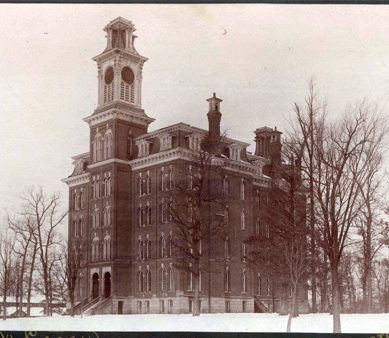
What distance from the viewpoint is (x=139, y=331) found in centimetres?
2075

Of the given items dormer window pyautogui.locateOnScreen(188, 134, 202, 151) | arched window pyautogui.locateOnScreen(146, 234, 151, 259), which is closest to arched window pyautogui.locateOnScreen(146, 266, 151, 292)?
arched window pyautogui.locateOnScreen(146, 234, 151, 259)

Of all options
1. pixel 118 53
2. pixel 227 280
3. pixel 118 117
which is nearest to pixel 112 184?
pixel 118 117

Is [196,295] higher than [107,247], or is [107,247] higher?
[107,247]

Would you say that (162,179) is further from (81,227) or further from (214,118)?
(214,118)

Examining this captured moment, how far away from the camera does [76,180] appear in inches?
1168

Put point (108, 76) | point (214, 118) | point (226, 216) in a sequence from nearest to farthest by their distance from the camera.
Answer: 1. point (214, 118)
2. point (108, 76)
3. point (226, 216)

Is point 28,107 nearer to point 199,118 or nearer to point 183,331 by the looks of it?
point 199,118

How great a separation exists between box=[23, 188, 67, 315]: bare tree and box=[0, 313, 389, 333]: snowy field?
422cm

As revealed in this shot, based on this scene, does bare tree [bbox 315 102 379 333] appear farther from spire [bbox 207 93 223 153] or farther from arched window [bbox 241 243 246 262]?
arched window [bbox 241 243 246 262]

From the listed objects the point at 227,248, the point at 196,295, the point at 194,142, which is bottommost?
the point at 196,295

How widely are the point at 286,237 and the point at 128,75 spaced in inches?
370

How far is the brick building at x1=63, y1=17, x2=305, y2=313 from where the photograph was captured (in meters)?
27.0

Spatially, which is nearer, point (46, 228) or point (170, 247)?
point (46, 228)

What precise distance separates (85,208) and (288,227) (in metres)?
11.8
